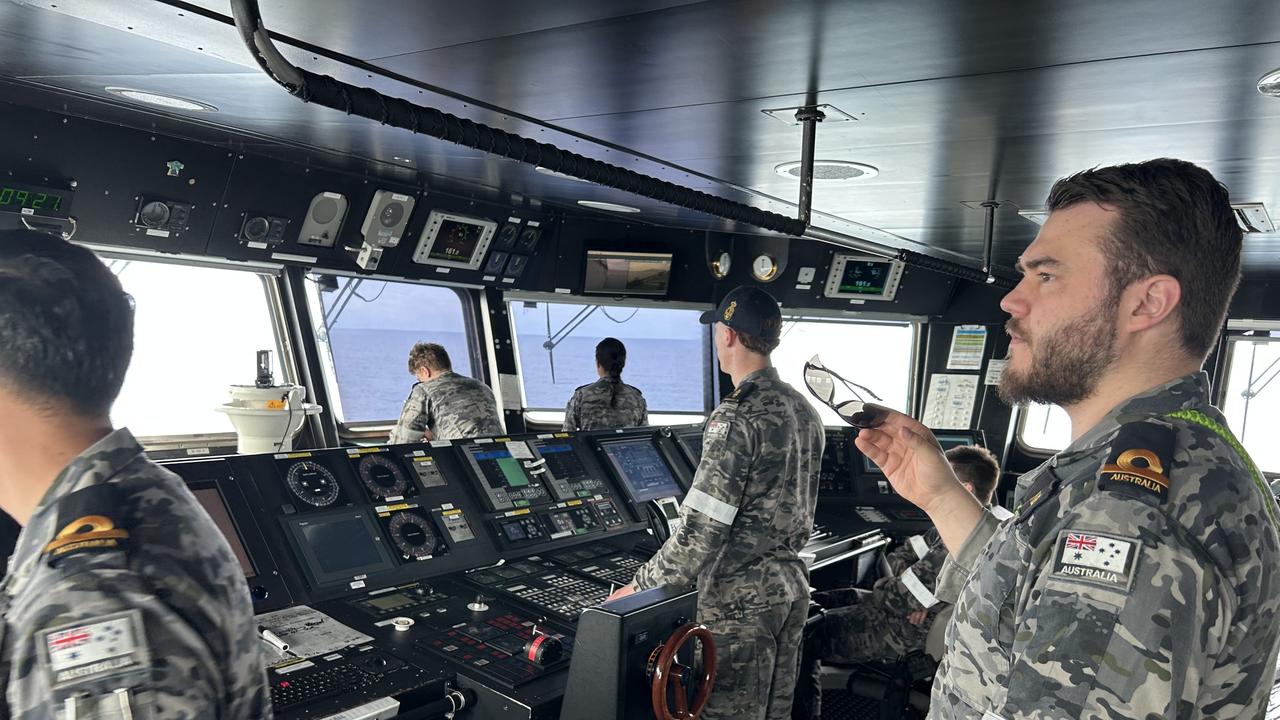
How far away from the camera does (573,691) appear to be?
2100mm

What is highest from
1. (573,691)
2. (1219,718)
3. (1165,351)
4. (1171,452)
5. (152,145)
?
(152,145)

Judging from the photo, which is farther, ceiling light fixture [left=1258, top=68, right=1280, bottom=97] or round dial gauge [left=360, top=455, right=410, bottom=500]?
round dial gauge [left=360, top=455, right=410, bottom=500]

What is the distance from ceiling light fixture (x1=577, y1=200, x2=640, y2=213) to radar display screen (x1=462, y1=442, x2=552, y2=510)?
1872 mm

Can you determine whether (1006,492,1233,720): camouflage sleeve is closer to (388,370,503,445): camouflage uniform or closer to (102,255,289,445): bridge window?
(388,370,503,445): camouflage uniform

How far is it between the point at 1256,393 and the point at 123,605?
695cm

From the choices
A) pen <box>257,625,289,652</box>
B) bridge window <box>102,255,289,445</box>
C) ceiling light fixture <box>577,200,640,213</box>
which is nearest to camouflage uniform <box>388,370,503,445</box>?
ceiling light fixture <box>577,200,640,213</box>

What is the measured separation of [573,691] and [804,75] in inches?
59.8

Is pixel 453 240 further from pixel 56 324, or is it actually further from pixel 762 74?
pixel 56 324

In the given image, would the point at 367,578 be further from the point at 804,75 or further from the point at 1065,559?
the point at 1065,559

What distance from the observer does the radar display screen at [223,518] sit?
7.82 feet

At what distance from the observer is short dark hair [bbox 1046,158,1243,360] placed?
3.43 feet

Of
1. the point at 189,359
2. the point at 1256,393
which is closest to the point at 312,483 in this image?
the point at 1256,393

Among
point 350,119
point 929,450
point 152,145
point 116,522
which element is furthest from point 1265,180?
point 152,145

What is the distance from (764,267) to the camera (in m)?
6.11
